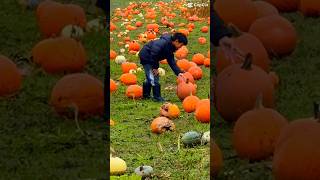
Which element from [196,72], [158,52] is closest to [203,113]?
[158,52]

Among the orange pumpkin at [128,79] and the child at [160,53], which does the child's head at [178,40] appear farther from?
the orange pumpkin at [128,79]

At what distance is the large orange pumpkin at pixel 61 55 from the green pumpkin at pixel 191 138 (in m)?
2.39

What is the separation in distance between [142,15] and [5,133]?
12691mm

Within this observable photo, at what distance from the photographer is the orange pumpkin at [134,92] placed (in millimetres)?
10680

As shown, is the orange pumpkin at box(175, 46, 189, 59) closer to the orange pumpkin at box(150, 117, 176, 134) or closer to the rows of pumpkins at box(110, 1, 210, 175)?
the rows of pumpkins at box(110, 1, 210, 175)

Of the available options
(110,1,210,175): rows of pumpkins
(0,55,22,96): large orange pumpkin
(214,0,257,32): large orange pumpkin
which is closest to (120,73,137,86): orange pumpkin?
(110,1,210,175): rows of pumpkins

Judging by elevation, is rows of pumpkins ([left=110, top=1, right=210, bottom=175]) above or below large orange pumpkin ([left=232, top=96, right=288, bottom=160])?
below

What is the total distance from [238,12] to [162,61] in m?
2.21

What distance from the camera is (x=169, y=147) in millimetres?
7902

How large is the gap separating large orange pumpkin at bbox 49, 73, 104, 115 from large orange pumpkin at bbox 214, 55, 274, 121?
1.33 m

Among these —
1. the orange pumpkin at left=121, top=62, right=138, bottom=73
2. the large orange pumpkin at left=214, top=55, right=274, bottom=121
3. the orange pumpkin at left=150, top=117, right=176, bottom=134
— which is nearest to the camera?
the large orange pumpkin at left=214, top=55, right=274, bottom=121

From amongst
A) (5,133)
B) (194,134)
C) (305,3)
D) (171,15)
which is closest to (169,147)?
(194,134)

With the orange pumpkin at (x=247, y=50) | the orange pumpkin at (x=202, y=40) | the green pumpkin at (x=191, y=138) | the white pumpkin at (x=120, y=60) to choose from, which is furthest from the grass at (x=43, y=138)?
the orange pumpkin at (x=202, y=40)

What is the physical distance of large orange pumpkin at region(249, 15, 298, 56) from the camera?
10.5m
